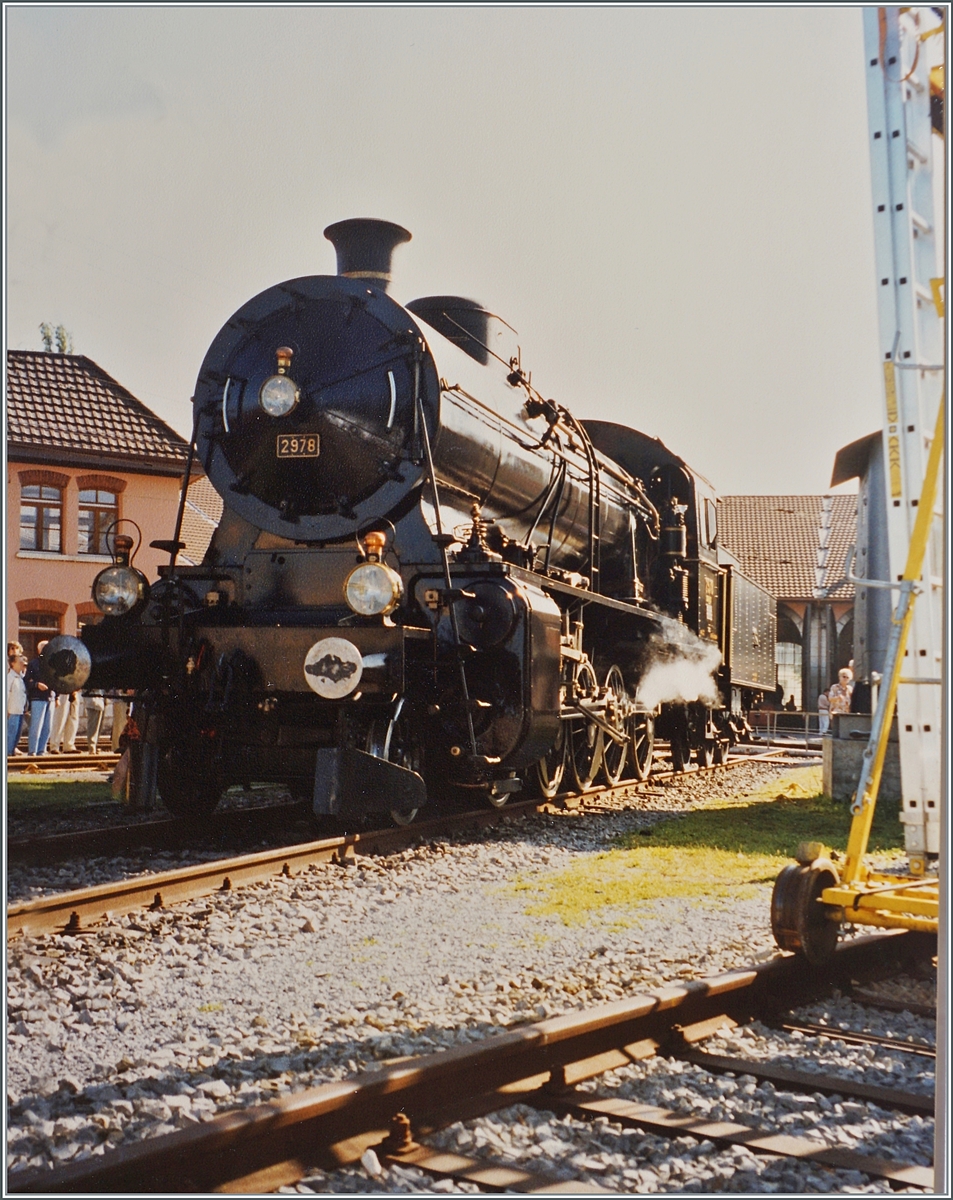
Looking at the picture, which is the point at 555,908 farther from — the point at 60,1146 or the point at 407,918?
the point at 60,1146

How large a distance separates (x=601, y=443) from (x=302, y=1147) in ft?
26.9

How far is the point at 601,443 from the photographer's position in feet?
31.8

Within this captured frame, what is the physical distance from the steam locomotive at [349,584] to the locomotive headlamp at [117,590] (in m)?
0.01

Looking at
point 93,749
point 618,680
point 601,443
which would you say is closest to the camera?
point 618,680

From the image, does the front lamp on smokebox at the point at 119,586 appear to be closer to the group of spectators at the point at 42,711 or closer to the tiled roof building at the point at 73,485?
the tiled roof building at the point at 73,485

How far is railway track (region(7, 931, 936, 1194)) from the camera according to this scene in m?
1.85

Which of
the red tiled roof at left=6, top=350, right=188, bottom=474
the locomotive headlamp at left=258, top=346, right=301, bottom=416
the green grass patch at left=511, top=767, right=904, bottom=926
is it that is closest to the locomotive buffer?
the green grass patch at left=511, top=767, right=904, bottom=926

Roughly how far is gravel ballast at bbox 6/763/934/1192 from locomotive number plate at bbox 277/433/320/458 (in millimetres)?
2148

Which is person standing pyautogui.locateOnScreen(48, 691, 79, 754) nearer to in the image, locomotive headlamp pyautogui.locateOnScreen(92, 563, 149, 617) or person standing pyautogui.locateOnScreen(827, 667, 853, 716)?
locomotive headlamp pyautogui.locateOnScreen(92, 563, 149, 617)

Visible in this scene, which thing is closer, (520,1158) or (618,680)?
(520,1158)

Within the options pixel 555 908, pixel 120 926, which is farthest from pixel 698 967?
pixel 120 926

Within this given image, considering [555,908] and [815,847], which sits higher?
[815,847]

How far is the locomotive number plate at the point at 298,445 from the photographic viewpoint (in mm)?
5555

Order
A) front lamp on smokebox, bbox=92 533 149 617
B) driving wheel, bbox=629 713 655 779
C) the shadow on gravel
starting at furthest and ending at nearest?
driving wheel, bbox=629 713 655 779, front lamp on smokebox, bbox=92 533 149 617, the shadow on gravel
